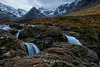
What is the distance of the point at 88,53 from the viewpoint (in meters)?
12.3

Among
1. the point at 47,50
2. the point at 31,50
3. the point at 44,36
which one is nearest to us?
the point at 47,50

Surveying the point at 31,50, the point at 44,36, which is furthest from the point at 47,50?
the point at 44,36

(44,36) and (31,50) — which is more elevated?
(44,36)

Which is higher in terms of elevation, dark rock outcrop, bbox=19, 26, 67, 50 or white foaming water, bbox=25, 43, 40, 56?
dark rock outcrop, bbox=19, 26, 67, 50

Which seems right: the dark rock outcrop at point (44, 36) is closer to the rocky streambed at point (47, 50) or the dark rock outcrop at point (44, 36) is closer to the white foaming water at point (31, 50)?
the rocky streambed at point (47, 50)

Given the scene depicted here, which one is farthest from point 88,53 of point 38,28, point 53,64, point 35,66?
point 38,28

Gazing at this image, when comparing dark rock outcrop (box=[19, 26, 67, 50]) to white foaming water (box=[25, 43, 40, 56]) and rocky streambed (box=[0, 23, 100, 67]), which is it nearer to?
rocky streambed (box=[0, 23, 100, 67])

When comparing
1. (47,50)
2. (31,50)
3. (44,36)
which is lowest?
(31,50)

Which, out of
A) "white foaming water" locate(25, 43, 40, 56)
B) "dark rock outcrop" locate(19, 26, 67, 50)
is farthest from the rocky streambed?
"white foaming water" locate(25, 43, 40, 56)

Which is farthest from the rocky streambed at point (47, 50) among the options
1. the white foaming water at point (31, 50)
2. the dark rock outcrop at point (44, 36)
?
the white foaming water at point (31, 50)

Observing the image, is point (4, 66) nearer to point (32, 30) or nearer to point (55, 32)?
point (55, 32)

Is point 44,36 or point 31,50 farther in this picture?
point 44,36

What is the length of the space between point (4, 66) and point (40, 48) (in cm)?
1335

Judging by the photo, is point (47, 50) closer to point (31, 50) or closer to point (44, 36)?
point (31, 50)
